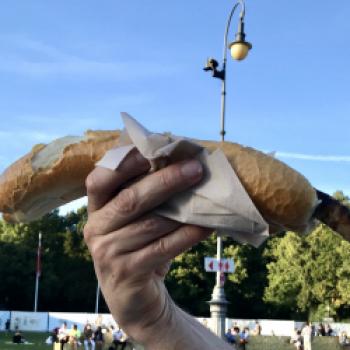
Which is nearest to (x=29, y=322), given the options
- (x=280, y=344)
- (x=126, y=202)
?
(x=280, y=344)

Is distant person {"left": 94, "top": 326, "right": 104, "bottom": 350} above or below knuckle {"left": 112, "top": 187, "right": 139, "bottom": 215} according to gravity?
below

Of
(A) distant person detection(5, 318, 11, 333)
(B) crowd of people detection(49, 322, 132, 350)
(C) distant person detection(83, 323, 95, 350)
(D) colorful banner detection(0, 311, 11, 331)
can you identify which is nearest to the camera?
(B) crowd of people detection(49, 322, 132, 350)

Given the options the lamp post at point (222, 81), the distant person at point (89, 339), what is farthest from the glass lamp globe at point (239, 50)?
the distant person at point (89, 339)

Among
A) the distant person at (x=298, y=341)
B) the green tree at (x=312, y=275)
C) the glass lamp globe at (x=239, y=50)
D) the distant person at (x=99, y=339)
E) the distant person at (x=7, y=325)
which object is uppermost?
the glass lamp globe at (x=239, y=50)

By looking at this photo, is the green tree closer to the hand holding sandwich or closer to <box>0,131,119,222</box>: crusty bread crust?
<box>0,131,119,222</box>: crusty bread crust

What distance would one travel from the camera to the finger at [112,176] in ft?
6.69

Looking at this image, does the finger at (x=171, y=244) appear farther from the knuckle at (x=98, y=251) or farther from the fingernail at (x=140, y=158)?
the fingernail at (x=140, y=158)

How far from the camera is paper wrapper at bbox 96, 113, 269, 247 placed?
2.07 meters

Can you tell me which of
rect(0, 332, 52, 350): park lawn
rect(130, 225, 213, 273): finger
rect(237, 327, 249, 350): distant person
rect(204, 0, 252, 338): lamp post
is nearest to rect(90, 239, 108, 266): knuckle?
rect(130, 225, 213, 273): finger

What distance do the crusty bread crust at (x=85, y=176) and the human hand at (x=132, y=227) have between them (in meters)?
0.27

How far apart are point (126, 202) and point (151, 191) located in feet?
0.30

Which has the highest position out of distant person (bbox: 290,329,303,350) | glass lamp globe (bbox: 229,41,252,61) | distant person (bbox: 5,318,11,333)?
glass lamp globe (bbox: 229,41,252,61)

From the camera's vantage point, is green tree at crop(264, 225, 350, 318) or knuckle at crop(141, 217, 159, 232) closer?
knuckle at crop(141, 217, 159, 232)

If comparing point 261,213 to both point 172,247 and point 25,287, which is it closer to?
point 172,247
